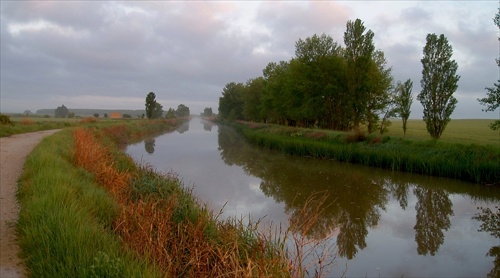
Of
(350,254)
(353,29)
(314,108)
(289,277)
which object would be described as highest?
(353,29)

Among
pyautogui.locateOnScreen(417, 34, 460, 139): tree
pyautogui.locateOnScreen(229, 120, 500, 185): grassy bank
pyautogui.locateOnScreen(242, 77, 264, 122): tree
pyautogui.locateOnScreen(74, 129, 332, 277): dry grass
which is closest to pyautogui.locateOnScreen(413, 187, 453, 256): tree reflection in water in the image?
pyautogui.locateOnScreen(229, 120, 500, 185): grassy bank

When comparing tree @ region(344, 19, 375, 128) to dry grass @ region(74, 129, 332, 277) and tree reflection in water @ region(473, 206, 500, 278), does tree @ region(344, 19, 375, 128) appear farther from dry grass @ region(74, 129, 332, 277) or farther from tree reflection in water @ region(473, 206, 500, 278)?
dry grass @ region(74, 129, 332, 277)

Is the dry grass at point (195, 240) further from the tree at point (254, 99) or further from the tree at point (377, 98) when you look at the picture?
the tree at point (254, 99)

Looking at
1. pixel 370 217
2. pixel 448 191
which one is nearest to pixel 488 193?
pixel 448 191

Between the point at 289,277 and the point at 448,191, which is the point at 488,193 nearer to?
the point at 448,191

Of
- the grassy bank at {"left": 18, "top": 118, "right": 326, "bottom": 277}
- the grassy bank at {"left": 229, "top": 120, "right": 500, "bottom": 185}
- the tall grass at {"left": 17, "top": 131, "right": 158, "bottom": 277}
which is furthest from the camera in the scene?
the grassy bank at {"left": 229, "top": 120, "right": 500, "bottom": 185}

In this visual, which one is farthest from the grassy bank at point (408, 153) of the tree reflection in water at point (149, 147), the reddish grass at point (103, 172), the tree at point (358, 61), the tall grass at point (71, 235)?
the tall grass at point (71, 235)

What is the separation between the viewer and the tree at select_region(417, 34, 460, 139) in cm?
2008

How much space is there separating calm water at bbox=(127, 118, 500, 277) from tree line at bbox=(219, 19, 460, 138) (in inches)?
328

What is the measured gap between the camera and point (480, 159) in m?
12.8

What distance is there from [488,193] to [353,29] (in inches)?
674

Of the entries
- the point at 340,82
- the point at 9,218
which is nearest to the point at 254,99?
the point at 340,82

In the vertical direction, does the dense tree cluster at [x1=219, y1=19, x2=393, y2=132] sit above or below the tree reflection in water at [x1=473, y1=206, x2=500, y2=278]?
above

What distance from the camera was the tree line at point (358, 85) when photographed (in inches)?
802
